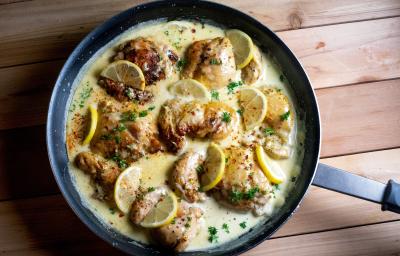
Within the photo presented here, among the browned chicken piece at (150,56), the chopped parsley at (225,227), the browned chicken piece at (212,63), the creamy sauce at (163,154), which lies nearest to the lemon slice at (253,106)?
the creamy sauce at (163,154)

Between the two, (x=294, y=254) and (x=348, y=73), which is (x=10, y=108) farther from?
(x=348, y=73)

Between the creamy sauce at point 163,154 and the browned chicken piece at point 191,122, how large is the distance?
8 centimetres

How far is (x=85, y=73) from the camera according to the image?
10.8ft

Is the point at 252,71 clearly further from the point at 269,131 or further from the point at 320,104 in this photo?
the point at 320,104

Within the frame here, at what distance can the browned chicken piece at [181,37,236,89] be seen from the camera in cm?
322

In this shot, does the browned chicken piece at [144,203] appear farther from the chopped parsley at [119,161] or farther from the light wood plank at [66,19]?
the light wood plank at [66,19]

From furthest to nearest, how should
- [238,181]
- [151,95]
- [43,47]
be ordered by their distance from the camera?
[43,47]
[151,95]
[238,181]

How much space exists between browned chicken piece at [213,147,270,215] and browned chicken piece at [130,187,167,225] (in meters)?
0.38

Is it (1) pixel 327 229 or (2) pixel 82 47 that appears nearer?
(2) pixel 82 47

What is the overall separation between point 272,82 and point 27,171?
A: 6.15 ft

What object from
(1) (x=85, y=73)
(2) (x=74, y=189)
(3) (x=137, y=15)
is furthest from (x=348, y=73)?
(2) (x=74, y=189)

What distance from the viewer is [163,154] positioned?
125 inches

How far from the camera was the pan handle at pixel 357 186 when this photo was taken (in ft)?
9.63

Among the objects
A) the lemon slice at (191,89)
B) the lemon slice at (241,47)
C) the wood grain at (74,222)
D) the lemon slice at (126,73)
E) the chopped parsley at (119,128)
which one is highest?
the lemon slice at (241,47)
